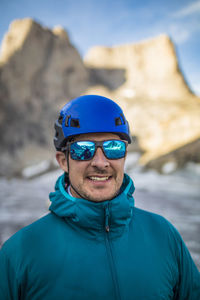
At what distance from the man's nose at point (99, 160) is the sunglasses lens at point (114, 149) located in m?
0.03

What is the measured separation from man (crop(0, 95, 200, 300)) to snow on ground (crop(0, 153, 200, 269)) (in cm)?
332

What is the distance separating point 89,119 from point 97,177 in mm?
416

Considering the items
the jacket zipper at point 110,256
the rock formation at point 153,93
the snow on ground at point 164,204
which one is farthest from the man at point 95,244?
the rock formation at point 153,93

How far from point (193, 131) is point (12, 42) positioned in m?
22.0

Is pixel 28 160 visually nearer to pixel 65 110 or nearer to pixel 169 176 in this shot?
pixel 169 176

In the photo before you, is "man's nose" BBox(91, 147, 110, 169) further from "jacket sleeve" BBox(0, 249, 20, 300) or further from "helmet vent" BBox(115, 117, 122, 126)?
"jacket sleeve" BBox(0, 249, 20, 300)

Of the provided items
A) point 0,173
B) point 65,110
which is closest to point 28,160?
point 0,173

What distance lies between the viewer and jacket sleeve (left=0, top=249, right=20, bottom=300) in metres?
1.00

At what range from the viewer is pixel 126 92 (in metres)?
27.2

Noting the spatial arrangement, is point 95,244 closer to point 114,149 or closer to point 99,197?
point 99,197

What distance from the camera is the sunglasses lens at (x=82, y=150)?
1.29m

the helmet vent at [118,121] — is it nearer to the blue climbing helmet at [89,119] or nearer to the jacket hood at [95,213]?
the blue climbing helmet at [89,119]

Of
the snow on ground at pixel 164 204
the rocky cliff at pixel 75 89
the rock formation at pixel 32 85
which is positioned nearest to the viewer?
the snow on ground at pixel 164 204

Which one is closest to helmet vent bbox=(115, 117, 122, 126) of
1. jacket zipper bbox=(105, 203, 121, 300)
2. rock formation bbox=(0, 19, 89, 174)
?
jacket zipper bbox=(105, 203, 121, 300)
